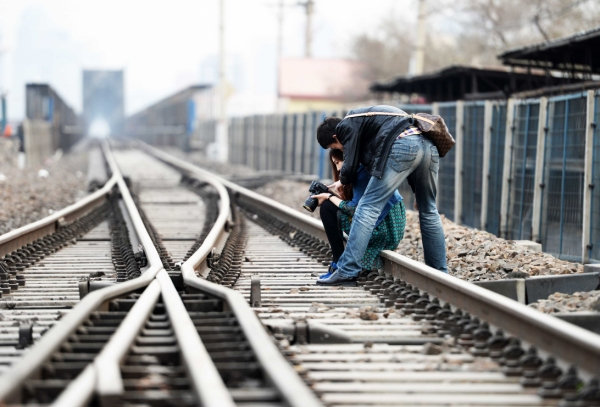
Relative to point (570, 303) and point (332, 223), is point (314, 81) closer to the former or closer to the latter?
point (332, 223)

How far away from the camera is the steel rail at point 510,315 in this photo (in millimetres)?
3773

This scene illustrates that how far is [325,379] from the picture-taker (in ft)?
13.0

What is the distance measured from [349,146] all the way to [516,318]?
2.24 m

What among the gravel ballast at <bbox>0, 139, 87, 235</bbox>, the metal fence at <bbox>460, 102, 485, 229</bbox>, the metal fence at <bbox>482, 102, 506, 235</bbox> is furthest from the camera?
the gravel ballast at <bbox>0, 139, 87, 235</bbox>

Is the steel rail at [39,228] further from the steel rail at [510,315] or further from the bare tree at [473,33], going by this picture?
the bare tree at [473,33]

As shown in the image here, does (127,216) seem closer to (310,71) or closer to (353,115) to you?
(353,115)

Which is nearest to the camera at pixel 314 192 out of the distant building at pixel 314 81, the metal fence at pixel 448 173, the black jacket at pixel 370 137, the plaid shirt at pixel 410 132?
the black jacket at pixel 370 137

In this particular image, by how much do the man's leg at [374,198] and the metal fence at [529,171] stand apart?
379cm

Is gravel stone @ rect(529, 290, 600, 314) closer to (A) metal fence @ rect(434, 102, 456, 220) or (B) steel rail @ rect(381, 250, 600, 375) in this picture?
(B) steel rail @ rect(381, 250, 600, 375)

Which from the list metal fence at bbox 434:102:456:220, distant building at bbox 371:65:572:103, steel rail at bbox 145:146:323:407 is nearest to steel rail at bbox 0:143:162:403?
steel rail at bbox 145:146:323:407

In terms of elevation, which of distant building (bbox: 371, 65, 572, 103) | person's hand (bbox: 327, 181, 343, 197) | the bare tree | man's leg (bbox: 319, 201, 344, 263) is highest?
the bare tree

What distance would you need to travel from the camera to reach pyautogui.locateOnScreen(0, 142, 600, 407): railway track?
341cm

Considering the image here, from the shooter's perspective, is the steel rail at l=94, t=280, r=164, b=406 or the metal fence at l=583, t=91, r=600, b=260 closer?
the steel rail at l=94, t=280, r=164, b=406

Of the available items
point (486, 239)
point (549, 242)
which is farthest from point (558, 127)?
point (486, 239)
